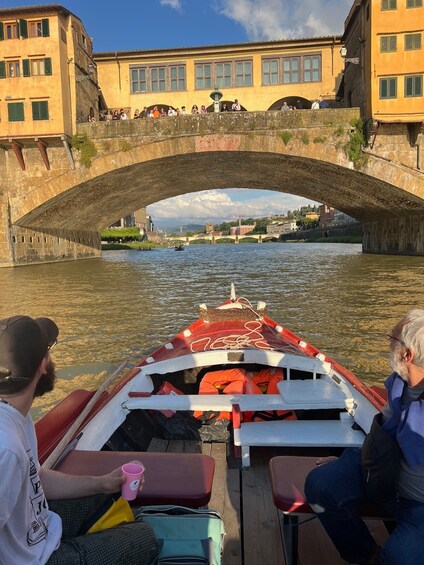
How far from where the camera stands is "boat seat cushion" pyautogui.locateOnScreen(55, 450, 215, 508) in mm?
2115

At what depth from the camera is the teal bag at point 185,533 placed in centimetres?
182

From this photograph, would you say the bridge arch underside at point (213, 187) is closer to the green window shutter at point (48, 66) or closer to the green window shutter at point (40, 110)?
the green window shutter at point (40, 110)

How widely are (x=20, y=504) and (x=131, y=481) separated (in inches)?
24.5

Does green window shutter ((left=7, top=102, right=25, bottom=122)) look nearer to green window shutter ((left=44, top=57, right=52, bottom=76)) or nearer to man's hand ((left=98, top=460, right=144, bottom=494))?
green window shutter ((left=44, top=57, right=52, bottom=76))

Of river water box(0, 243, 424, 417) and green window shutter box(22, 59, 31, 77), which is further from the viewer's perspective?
green window shutter box(22, 59, 31, 77)

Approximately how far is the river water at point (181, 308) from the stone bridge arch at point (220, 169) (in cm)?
666

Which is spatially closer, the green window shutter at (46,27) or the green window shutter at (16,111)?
the green window shutter at (46,27)

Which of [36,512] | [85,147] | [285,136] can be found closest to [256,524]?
[36,512]

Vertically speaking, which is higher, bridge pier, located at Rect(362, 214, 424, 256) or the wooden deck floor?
bridge pier, located at Rect(362, 214, 424, 256)

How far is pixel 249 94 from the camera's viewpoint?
3097cm

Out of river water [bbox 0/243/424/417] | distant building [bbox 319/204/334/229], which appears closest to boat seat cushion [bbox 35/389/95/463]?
river water [bbox 0/243/424/417]

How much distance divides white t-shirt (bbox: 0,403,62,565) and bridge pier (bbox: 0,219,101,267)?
2565 centimetres

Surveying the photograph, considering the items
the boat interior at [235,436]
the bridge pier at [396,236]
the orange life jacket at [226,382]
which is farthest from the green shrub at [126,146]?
the orange life jacket at [226,382]

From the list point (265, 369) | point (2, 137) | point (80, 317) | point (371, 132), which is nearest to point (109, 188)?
point (2, 137)
